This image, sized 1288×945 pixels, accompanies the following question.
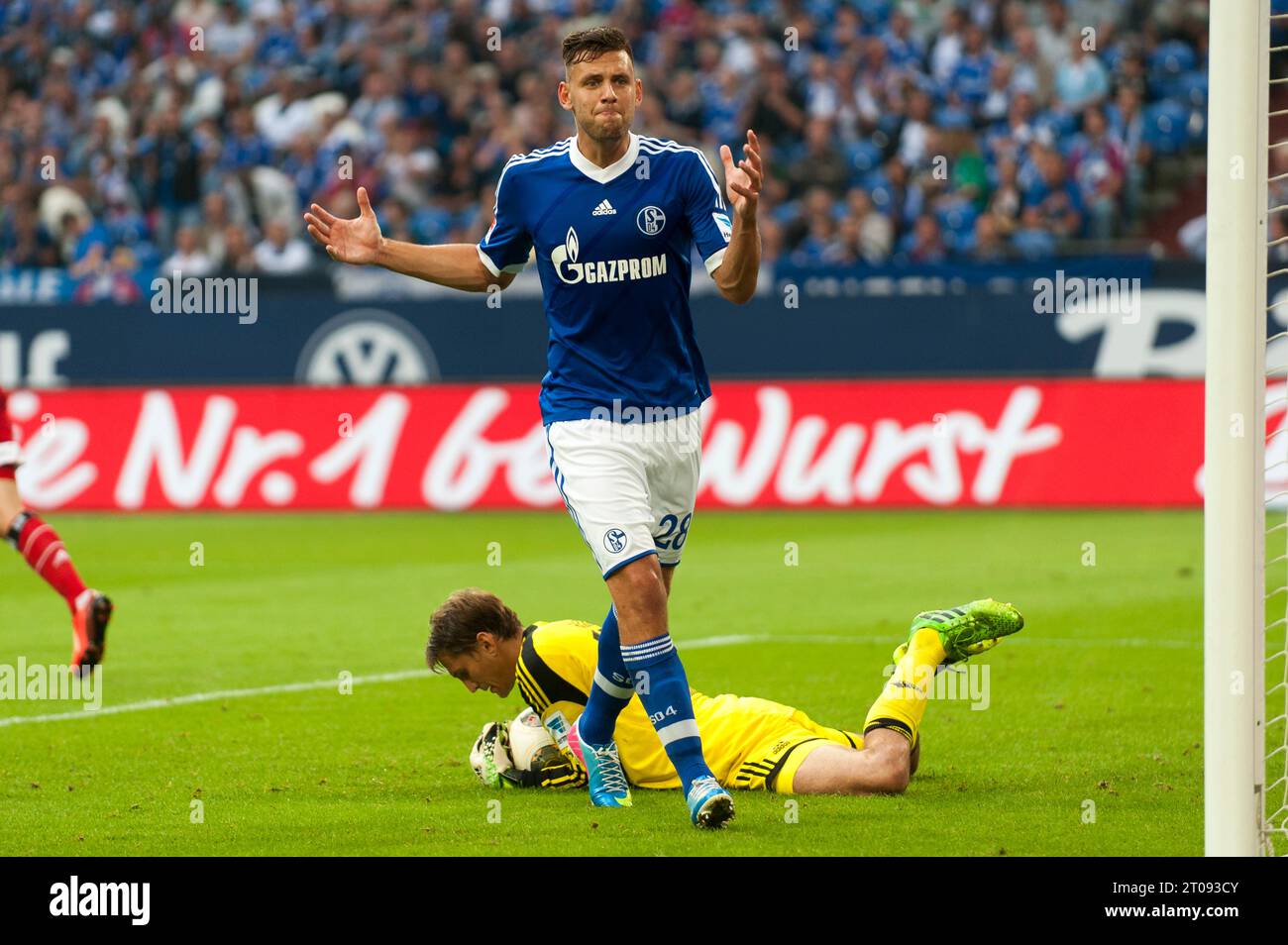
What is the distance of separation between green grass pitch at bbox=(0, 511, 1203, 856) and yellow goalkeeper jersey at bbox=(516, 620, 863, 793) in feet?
0.62

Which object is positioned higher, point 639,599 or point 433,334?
point 433,334

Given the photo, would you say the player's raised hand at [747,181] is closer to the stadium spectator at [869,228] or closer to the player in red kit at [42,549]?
the player in red kit at [42,549]

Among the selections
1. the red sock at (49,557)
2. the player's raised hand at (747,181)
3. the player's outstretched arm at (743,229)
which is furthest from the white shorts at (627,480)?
the red sock at (49,557)

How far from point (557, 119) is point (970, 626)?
54.5ft

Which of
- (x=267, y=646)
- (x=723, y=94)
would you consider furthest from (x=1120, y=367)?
(x=267, y=646)

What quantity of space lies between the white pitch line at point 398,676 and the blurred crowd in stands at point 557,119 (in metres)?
9.50

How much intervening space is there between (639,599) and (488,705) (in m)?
3.29

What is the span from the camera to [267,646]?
37.1ft

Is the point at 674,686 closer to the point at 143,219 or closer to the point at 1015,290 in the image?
the point at 1015,290

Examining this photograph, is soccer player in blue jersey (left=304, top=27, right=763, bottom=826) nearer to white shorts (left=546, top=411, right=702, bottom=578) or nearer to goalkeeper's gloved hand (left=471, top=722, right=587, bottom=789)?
white shorts (left=546, top=411, right=702, bottom=578)

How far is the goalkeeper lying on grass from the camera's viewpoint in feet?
22.9

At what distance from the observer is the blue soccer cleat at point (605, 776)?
6.87 metres

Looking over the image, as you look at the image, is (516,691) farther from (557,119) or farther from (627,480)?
(557,119)

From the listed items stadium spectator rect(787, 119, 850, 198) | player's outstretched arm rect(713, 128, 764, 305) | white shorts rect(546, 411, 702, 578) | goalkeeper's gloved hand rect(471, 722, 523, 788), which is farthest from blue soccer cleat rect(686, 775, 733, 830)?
stadium spectator rect(787, 119, 850, 198)
